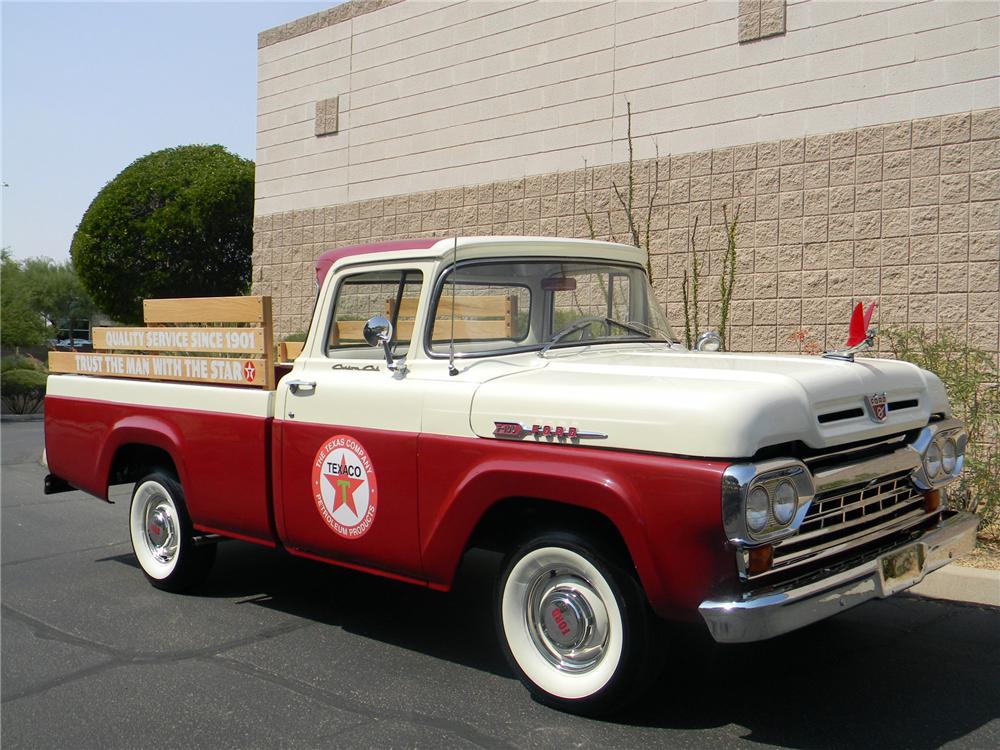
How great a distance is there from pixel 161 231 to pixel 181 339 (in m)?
16.3

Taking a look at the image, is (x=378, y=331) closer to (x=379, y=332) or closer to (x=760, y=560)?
(x=379, y=332)

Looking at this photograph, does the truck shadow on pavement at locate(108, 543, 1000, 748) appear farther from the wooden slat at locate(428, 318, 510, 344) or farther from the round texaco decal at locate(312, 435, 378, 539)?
the wooden slat at locate(428, 318, 510, 344)

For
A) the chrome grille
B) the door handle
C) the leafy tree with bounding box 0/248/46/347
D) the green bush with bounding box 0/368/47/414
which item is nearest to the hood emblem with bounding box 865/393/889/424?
the chrome grille

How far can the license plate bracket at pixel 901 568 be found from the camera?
13.1 ft

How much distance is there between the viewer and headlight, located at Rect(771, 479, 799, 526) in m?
3.65

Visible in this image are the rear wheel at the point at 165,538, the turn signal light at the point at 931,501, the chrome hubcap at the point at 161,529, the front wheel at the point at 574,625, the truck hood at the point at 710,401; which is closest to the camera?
the truck hood at the point at 710,401

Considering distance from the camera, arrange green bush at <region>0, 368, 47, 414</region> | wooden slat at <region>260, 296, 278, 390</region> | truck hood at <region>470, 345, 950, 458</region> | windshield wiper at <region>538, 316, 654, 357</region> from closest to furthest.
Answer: truck hood at <region>470, 345, 950, 458</region>, windshield wiper at <region>538, 316, 654, 357</region>, wooden slat at <region>260, 296, 278, 390</region>, green bush at <region>0, 368, 47, 414</region>

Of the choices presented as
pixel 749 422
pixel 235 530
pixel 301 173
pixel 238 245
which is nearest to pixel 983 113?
pixel 749 422

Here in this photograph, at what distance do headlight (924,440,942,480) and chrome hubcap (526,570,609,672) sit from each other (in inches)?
65.3

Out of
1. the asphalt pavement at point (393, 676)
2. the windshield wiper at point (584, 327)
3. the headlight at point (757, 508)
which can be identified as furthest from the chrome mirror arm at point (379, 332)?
the headlight at point (757, 508)

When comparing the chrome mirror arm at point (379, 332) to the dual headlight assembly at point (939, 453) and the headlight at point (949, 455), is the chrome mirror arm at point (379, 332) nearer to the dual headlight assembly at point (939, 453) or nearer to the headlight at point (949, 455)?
the dual headlight assembly at point (939, 453)

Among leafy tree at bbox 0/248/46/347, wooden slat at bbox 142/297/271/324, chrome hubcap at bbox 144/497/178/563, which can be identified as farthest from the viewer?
leafy tree at bbox 0/248/46/347

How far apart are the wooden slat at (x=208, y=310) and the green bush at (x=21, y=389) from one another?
15047mm

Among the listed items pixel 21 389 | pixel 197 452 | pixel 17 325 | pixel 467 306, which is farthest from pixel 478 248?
pixel 17 325
